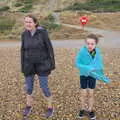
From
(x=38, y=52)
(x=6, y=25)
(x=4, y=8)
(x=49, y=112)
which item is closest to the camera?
(x=38, y=52)

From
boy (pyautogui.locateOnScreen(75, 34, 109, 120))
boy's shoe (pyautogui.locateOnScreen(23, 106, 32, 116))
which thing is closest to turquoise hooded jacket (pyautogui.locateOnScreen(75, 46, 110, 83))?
boy (pyautogui.locateOnScreen(75, 34, 109, 120))

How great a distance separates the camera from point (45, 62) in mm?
7227

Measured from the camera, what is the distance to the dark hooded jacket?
7155 millimetres

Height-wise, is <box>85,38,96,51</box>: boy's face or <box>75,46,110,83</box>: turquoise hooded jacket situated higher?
<box>85,38,96,51</box>: boy's face

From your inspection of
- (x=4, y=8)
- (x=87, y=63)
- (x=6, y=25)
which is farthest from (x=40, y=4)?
(x=87, y=63)

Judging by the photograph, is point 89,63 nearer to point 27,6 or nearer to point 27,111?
point 27,111

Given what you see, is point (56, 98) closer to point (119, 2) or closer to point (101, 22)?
point (101, 22)

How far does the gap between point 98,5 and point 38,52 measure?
49.1 meters

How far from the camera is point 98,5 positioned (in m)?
55.5

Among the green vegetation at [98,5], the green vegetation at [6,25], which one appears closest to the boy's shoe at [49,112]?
the green vegetation at [6,25]

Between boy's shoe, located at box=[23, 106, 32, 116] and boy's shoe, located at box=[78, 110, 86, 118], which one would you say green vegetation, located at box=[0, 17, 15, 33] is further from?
boy's shoe, located at box=[78, 110, 86, 118]

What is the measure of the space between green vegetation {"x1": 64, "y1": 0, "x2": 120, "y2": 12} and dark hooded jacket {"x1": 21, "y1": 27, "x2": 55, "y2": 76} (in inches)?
1744

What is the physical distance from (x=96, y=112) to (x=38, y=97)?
1.63 meters

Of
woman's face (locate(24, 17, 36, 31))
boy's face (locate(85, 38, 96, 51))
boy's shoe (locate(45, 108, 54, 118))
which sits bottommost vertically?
boy's shoe (locate(45, 108, 54, 118))
